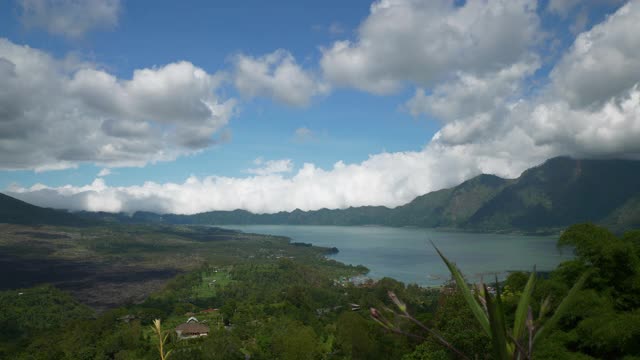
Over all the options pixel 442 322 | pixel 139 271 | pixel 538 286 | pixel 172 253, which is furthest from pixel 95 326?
pixel 172 253

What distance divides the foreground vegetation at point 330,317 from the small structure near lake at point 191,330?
1.85 metres

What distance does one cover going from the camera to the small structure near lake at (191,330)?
6075 cm

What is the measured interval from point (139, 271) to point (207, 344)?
11977 cm

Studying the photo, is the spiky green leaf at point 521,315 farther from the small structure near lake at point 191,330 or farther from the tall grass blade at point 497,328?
the small structure near lake at point 191,330

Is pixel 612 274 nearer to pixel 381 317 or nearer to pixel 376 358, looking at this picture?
pixel 381 317

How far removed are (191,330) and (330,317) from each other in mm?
23564

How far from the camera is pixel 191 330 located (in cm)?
6225

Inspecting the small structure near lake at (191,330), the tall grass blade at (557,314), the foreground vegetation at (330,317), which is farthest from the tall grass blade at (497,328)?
the small structure near lake at (191,330)

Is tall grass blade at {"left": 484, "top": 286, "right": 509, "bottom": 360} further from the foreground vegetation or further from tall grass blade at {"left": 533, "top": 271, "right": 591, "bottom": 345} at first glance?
tall grass blade at {"left": 533, "top": 271, "right": 591, "bottom": 345}

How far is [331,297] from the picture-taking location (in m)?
91.1

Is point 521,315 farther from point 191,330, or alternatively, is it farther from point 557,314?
point 191,330

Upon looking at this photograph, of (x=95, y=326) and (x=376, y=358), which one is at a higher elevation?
(x=376, y=358)

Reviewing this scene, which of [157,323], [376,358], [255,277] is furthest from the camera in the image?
[255,277]

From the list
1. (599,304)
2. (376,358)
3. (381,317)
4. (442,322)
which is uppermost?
(381,317)
